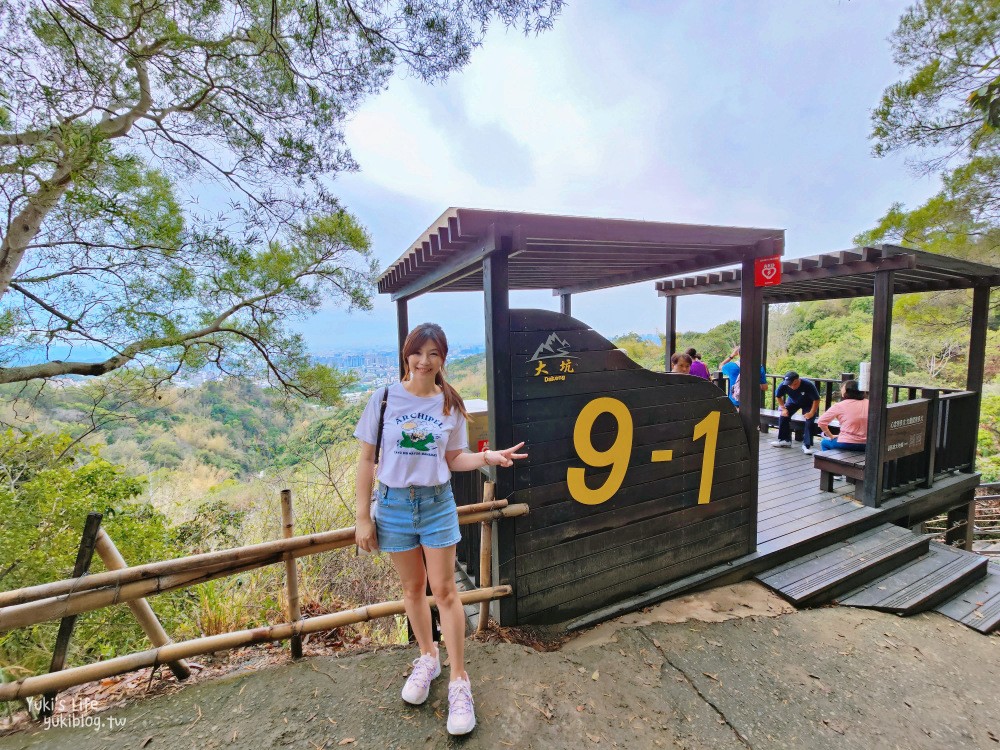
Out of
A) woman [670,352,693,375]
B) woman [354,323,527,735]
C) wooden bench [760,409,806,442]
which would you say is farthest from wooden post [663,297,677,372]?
Answer: woman [354,323,527,735]

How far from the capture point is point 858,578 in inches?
129

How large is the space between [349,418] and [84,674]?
658 cm

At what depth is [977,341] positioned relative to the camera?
4836 mm

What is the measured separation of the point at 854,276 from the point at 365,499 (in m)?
5.49

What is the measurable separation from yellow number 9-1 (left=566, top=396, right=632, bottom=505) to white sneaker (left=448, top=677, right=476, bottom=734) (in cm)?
116

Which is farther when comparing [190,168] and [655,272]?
[190,168]

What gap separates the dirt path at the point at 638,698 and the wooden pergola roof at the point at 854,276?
310cm

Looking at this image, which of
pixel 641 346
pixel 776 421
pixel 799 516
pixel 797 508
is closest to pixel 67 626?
pixel 799 516

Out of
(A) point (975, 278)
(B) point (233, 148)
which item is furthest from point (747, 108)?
(B) point (233, 148)

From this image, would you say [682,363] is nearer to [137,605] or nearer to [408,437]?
[408,437]

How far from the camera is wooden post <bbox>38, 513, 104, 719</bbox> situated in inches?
68.5

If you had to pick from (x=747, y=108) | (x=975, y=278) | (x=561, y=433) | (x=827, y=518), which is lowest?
(x=827, y=518)

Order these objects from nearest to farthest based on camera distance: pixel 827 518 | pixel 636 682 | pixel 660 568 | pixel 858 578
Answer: pixel 636 682, pixel 660 568, pixel 858 578, pixel 827 518

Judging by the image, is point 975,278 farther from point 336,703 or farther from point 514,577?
point 336,703
